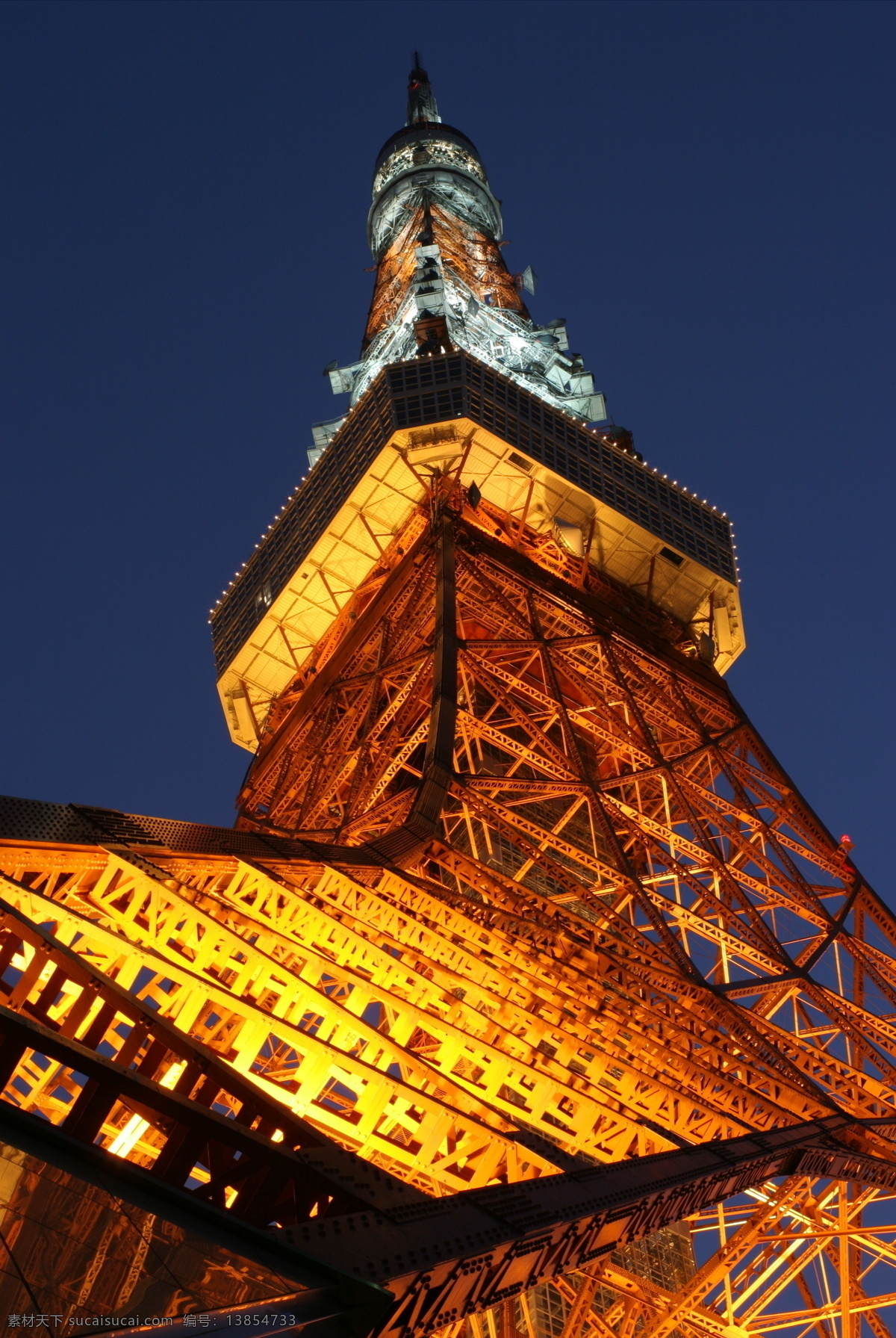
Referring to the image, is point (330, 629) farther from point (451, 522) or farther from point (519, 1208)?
point (519, 1208)

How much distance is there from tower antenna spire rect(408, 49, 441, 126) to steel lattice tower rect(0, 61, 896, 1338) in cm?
4216

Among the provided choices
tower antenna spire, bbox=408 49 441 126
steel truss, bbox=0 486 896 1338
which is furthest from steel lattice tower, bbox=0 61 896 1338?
tower antenna spire, bbox=408 49 441 126

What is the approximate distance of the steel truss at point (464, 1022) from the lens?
732 cm

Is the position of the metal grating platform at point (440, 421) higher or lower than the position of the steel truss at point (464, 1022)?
higher

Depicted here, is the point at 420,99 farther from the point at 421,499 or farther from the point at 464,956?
the point at 464,956

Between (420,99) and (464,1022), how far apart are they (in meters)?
76.1

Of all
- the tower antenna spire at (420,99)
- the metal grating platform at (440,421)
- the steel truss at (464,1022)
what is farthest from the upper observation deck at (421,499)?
the tower antenna spire at (420,99)

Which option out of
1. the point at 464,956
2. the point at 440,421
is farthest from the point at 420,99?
the point at 464,956

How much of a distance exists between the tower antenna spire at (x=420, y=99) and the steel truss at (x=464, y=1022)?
53.6 meters

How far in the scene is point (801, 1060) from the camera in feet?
63.0

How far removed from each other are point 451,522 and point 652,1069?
20049 millimetres

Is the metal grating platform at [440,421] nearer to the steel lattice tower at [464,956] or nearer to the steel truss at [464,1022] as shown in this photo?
the steel lattice tower at [464,956]

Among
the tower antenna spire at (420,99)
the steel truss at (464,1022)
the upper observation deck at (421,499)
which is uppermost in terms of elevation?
the tower antenna spire at (420,99)

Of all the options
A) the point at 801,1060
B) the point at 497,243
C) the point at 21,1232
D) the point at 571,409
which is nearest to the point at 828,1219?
the point at 801,1060
